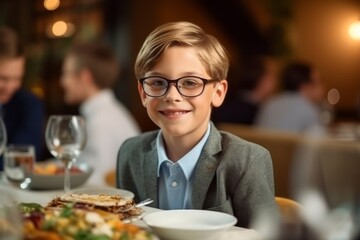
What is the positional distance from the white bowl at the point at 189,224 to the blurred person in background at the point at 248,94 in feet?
12.1

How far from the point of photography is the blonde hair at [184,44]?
4.63 ft

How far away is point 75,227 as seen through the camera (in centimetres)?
101

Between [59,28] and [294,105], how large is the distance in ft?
9.40

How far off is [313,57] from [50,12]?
11.2ft

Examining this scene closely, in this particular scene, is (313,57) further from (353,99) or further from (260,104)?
(260,104)

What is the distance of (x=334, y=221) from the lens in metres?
0.76

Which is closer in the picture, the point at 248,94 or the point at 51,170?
the point at 51,170

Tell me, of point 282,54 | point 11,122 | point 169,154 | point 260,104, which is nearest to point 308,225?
point 169,154

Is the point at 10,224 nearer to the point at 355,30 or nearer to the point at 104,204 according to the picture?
the point at 104,204

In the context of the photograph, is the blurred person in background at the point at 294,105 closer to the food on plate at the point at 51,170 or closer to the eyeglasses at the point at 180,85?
the food on plate at the point at 51,170

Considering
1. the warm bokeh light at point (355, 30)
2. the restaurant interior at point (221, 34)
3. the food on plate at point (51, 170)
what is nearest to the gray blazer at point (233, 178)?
the food on plate at point (51, 170)

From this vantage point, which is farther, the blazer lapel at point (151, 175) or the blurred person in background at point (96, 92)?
the blurred person in background at point (96, 92)

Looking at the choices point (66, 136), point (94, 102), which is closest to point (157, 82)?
point (66, 136)

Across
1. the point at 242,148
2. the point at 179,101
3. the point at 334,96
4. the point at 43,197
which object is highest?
the point at 179,101
